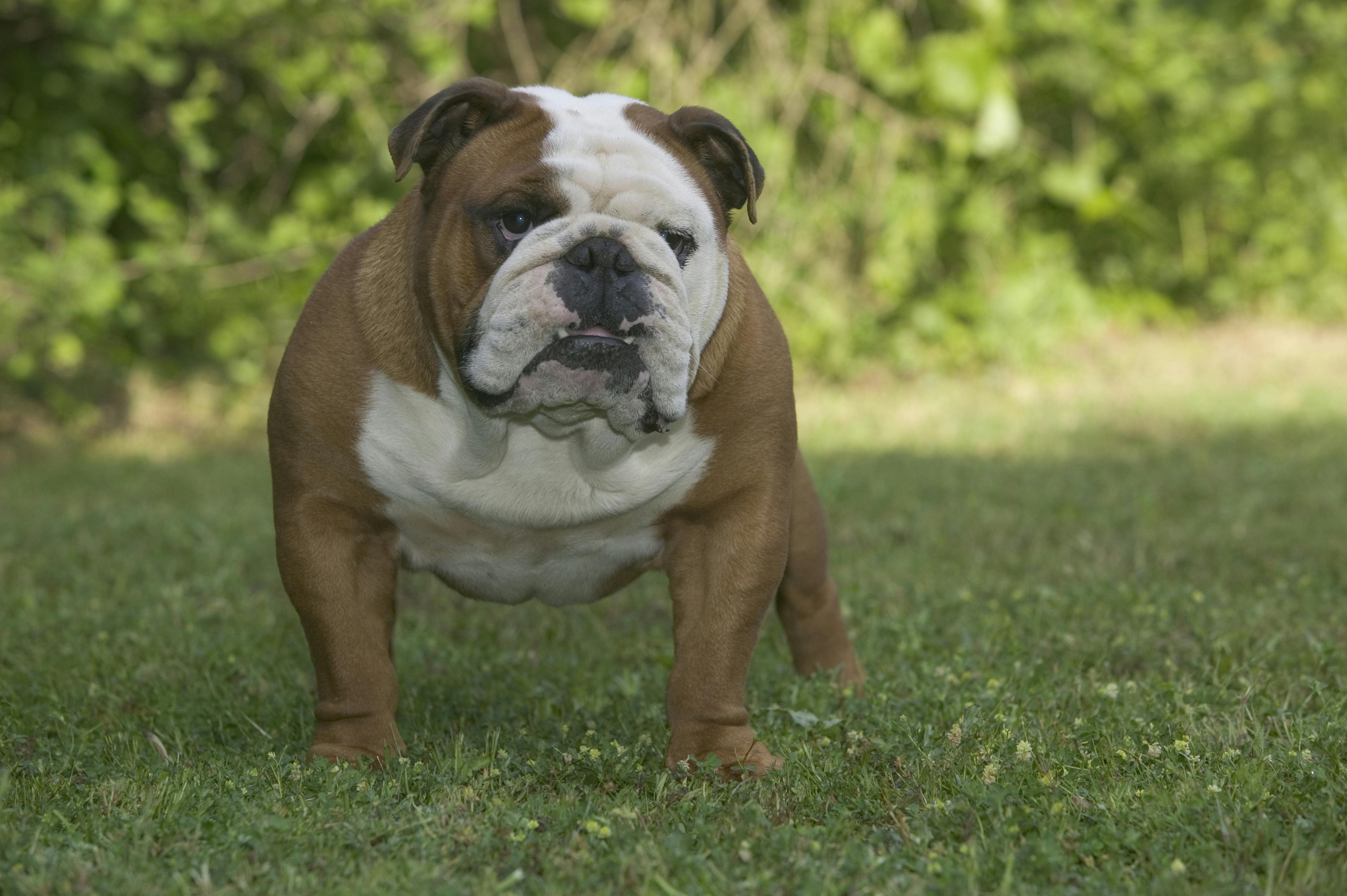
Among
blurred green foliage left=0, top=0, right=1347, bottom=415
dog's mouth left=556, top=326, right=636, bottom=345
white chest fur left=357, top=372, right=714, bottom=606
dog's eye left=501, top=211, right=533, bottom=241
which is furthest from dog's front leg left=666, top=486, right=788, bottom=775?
blurred green foliage left=0, top=0, right=1347, bottom=415

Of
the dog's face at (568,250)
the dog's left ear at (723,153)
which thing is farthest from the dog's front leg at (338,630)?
the dog's left ear at (723,153)

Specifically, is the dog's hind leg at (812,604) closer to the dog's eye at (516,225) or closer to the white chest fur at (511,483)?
the white chest fur at (511,483)

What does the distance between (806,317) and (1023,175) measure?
201cm

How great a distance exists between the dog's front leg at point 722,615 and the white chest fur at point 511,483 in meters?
0.11

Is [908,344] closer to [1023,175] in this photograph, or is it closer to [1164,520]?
[1023,175]

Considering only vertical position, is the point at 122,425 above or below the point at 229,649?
below

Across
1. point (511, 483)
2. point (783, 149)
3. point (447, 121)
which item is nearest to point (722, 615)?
point (511, 483)

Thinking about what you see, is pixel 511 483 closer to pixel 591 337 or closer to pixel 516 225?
pixel 591 337

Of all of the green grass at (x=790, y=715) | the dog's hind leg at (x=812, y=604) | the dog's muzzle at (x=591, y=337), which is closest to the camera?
the green grass at (x=790, y=715)

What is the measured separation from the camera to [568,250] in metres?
2.74

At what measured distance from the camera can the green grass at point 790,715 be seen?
226 centimetres

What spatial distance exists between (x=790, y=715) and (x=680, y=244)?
106cm

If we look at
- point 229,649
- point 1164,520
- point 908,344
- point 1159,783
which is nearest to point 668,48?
point 908,344

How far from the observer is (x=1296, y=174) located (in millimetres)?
10344
